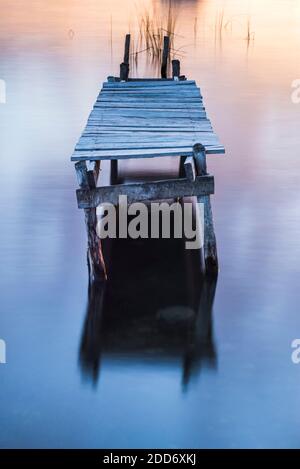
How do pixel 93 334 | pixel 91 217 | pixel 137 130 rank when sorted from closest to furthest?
Answer: pixel 93 334, pixel 91 217, pixel 137 130

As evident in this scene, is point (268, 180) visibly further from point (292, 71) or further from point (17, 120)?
point (292, 71)

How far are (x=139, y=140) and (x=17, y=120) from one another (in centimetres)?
390

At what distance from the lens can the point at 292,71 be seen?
10953 mm

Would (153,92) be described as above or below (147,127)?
above

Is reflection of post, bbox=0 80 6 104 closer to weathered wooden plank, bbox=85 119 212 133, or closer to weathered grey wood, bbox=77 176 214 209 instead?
weathered wooden plank, bbox=85 119 212 133

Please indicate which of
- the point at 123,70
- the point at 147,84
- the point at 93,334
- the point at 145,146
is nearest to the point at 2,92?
the point at 123,70

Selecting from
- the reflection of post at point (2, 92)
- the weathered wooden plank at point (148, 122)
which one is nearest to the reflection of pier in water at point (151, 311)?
the weathered wooden plank at point (148, 122)

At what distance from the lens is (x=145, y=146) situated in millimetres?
4617

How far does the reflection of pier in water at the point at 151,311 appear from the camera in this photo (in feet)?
12.0

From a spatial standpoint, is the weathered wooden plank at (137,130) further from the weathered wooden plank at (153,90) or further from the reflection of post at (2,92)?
the reflection of post at (2,92)

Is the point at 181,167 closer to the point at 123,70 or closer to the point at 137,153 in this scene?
the point at 123,70

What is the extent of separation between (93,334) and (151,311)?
37 centimetres

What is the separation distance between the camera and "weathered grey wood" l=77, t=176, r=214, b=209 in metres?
4.20

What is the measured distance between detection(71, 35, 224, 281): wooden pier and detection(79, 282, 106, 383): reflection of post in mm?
122
